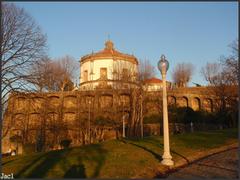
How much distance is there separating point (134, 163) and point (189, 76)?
155ft

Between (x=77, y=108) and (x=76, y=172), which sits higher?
(x=77, y=108)

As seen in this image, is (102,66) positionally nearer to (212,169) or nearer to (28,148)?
(28,148)

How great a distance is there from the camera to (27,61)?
18.4 meters

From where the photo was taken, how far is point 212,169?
11.1 m

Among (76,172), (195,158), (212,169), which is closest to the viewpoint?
(76,172)

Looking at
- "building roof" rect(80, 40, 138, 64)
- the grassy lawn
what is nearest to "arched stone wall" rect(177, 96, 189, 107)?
"building roof" rect(80, 40, 138, 64)

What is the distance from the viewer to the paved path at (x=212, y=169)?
33.4ft

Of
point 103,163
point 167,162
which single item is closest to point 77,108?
point 103,163

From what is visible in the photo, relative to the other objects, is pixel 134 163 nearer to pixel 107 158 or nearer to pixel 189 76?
pixel 107 158

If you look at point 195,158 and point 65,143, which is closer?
point 195,158

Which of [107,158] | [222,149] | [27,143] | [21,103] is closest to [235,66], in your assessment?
[222,149]

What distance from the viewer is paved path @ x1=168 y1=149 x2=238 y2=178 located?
10.2 meters

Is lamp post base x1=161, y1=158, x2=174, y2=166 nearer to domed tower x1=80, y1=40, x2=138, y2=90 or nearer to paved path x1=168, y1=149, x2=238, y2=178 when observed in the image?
paved path x1=168, y1=149, x2=238, y2=178

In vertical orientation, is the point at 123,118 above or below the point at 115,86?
below
